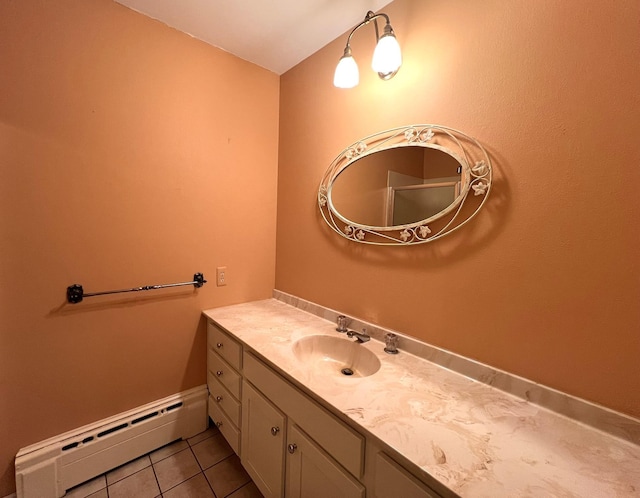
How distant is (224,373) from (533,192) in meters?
1.58

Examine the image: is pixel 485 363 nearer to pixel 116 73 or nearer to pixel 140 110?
pixel 140 110

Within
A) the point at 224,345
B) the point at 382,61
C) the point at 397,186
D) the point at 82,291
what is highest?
the point at 382,61

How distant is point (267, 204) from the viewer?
6.02ft

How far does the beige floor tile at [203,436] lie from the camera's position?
1.56 metres

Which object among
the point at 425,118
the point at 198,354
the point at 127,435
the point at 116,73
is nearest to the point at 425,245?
the point at 425,118

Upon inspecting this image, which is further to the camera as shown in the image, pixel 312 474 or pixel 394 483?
pixel 312 474

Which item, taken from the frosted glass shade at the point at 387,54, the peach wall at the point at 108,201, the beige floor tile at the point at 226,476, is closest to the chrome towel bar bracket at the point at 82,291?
the peach wall at the point at 108,201

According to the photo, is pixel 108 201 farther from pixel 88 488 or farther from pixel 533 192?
pixel 533 192

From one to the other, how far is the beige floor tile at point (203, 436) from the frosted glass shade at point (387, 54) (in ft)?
7.13

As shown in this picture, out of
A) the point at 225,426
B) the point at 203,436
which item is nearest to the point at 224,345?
the point at 225,426

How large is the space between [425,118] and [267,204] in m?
1.13

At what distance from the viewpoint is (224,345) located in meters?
1.39

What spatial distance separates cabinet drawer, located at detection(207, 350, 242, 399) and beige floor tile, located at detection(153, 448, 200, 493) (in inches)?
17.4

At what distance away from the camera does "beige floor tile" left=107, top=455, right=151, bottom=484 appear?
1.32 meters
